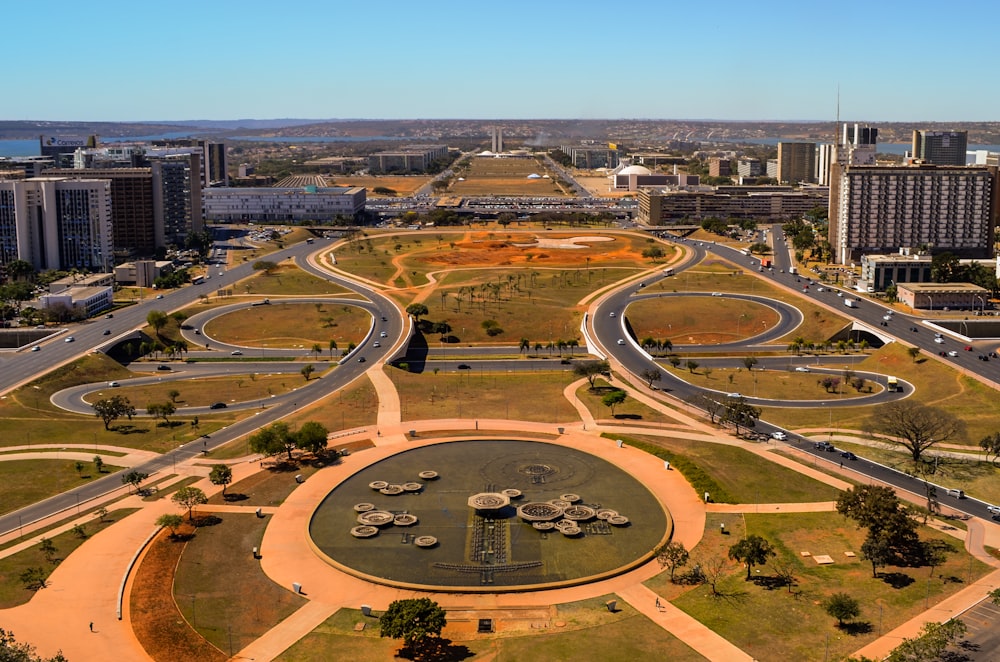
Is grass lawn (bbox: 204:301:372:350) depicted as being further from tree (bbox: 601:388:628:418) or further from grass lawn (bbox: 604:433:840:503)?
grass lawn (bbox: 604:433:840:503)

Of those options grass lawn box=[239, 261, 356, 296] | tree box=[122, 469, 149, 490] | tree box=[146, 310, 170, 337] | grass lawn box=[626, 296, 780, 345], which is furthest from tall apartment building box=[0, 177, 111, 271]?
tree box=[122, 469, 149, 490]

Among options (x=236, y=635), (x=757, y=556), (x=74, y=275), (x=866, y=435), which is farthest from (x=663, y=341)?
(x=74, y=275)

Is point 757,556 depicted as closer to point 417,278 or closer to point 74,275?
point 417,278

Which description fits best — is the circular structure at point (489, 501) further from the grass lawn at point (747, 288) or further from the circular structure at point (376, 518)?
the grass lawn at point (747, 288)

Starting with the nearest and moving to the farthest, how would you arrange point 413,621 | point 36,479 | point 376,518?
point 413,621 → point 376,518 → point 36,479

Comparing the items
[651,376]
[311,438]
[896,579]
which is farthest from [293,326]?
[896,579]

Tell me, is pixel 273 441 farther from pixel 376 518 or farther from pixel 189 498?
pixel 376 518

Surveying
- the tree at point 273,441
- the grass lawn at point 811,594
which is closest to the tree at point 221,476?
the tree at point 273,441
